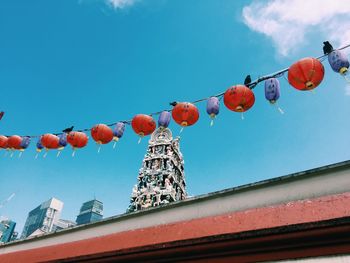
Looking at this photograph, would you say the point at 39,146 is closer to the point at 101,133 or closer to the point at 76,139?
the point at 76,139

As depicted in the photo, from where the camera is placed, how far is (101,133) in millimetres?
9539

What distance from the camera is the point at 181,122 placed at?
8.40 meters

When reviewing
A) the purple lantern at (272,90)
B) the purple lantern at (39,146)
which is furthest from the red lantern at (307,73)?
the purple lantern at (39,146)

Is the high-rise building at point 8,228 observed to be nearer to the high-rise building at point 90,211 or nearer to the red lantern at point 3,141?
the high-rise building at point 90,211

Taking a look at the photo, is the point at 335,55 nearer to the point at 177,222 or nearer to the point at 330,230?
the point at 330,230

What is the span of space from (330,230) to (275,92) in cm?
462

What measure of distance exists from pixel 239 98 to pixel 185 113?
1666 millimetres

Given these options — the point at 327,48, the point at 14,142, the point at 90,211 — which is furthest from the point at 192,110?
the point at 90,211

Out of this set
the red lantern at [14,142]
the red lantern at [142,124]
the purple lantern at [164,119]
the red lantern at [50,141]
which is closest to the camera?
the red lantern at [142,124]

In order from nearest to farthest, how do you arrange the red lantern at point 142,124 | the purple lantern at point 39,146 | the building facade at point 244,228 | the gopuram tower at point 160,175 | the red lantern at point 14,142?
the building facade at point 244,228, the red lantern at point 142,124, the purple lantern at point 39,146, the red lantern at point 14,142, the gopuram tower at point 160,175

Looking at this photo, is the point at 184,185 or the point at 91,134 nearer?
the point at 91,134

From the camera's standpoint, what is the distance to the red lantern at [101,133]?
9.53 metres

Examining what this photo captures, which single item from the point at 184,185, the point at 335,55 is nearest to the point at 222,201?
the point at 335,55

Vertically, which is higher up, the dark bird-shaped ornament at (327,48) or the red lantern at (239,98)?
the dark bird-shaped ornament at (327,48)
